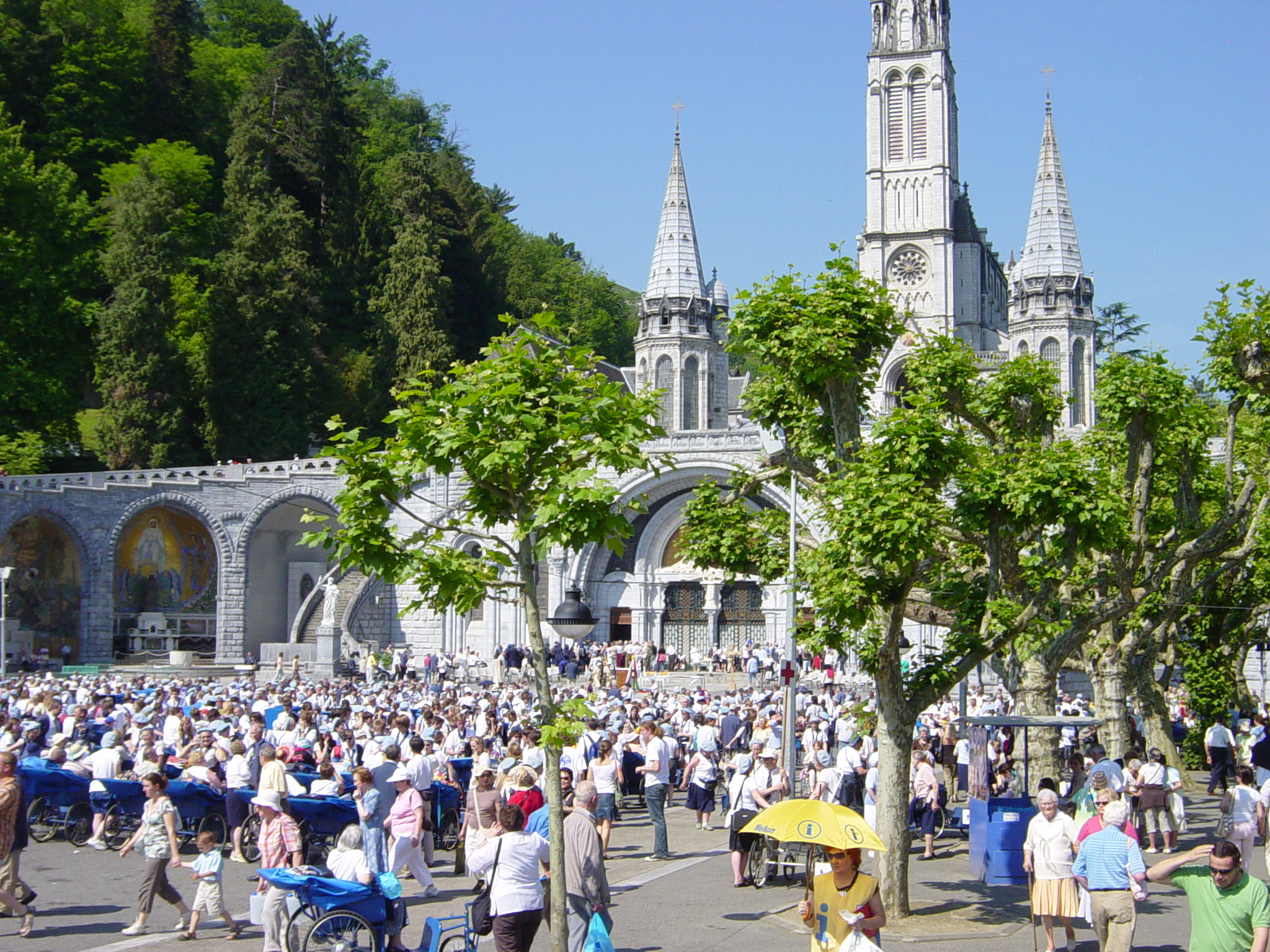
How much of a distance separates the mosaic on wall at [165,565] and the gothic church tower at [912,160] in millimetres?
29794

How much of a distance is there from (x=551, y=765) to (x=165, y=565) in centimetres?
3559

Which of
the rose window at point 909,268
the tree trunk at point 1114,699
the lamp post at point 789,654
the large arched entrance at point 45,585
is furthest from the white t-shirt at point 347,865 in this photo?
the rose window at point 909,268

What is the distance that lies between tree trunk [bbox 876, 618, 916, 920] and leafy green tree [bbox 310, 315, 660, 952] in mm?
3635

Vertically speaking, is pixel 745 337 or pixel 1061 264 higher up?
pixel 1061 264

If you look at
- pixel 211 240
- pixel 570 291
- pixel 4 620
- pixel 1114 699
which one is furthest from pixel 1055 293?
pixel 4 620

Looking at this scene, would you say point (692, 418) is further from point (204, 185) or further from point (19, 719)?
point (19, 719)

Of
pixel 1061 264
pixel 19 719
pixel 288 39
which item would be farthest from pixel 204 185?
pixel 19 719

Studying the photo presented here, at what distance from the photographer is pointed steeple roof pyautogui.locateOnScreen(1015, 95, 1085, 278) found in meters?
53.1

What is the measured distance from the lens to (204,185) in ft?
176

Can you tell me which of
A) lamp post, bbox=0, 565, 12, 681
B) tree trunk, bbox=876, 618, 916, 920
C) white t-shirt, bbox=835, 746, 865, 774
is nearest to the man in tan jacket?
tree trunk, bbox=876, 618, 916, 920

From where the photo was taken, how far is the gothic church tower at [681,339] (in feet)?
171

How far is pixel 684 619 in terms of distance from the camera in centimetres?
4491

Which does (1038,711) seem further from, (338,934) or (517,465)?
(338,934)

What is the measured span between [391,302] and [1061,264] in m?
26.2
